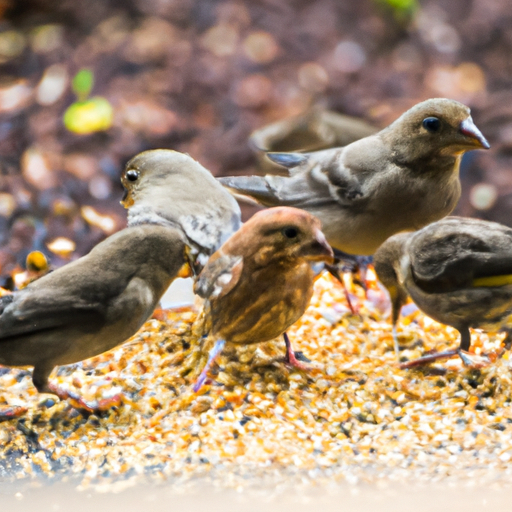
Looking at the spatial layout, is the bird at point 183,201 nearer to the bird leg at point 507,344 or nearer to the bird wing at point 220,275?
the bird wing at point 220,275

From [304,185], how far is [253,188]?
0.18m

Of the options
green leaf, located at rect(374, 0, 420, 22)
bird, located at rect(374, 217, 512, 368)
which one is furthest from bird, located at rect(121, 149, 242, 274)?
green leaf, located at rect(374, 0, 420, 22)

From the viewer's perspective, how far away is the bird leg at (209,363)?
6.69 ft

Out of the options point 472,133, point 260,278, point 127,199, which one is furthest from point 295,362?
point 472,133

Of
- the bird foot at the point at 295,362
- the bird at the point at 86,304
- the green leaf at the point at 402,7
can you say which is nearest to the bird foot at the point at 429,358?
the bird foot at the point at 295,362

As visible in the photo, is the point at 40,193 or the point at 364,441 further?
the point at 40,193

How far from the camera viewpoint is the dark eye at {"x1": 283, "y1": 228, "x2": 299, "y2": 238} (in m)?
1.83

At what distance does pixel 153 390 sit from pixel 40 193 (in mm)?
1854

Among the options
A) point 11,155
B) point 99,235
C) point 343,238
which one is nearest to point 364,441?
point 343,238

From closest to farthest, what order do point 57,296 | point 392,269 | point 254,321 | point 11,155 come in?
point 57,296
point 254,321
point 392,269
point 11,155

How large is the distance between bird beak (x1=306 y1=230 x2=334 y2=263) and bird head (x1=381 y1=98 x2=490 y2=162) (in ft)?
2.00

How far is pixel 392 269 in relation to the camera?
222 centimetres

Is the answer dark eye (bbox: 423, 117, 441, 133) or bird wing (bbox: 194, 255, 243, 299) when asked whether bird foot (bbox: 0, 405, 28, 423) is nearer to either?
bird wing (bbox: 194, 255, 243, 299)

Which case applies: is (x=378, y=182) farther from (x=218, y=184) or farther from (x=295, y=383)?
(x=295, y=383)
